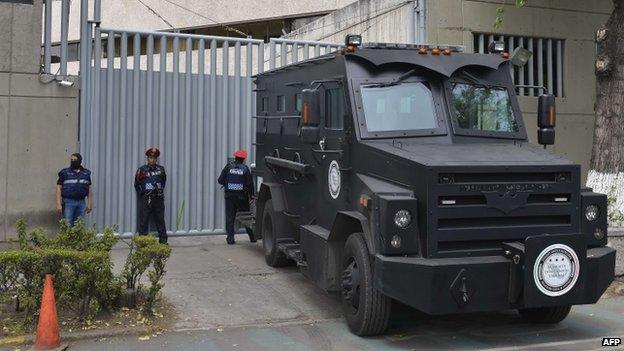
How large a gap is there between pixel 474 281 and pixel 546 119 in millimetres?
2611

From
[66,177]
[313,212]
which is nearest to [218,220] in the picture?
[66,177]

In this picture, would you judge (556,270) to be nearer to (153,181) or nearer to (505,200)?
(505,200)

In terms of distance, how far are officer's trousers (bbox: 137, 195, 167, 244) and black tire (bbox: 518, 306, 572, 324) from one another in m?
6.46

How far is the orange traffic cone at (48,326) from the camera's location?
20.2 ft

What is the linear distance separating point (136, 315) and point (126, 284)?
1.52 feet

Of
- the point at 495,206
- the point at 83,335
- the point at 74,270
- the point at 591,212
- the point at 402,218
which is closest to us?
the point at 402,218

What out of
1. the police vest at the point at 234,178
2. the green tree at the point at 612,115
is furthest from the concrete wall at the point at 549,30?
the police vest at the point at 234,178

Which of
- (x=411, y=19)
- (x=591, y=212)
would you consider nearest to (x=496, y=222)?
(x=591, y=212)

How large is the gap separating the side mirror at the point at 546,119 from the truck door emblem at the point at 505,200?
61.6 inches

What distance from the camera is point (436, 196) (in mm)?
5891

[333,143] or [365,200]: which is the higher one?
[333,143]

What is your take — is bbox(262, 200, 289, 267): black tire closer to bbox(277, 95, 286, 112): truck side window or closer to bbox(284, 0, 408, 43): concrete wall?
bbox(277, 95, 286, 112): truck side window

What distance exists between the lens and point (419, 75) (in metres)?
7.08

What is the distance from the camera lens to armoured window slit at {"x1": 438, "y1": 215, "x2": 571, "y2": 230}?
598 centimetres
